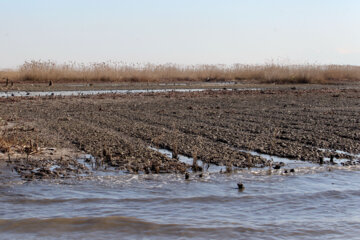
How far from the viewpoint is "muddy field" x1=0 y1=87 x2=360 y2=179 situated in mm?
9359

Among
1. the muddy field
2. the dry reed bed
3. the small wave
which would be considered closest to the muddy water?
the small wave

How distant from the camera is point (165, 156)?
9.55m

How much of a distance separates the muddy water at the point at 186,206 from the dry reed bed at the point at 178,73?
29536mm

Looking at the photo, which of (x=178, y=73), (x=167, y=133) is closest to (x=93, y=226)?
(x=167, y=133)

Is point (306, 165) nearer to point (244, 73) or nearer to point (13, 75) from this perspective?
point (13, 75)

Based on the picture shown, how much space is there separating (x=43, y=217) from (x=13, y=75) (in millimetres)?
32434

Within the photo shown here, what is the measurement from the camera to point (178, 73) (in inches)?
1715

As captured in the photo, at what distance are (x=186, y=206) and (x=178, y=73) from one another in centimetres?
3679

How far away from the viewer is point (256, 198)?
7480 mm

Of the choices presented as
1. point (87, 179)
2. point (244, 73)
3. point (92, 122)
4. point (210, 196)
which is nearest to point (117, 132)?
point (92, 122)

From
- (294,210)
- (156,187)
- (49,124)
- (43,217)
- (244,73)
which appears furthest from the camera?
(244,73)

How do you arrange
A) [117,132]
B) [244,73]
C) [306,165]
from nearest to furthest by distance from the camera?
[306,165] → [117,132] → [244,73]

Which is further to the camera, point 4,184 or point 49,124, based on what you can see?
point 49,124

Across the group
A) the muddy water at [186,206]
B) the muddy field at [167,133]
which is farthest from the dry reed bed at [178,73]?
the muddy water at [186,206]
